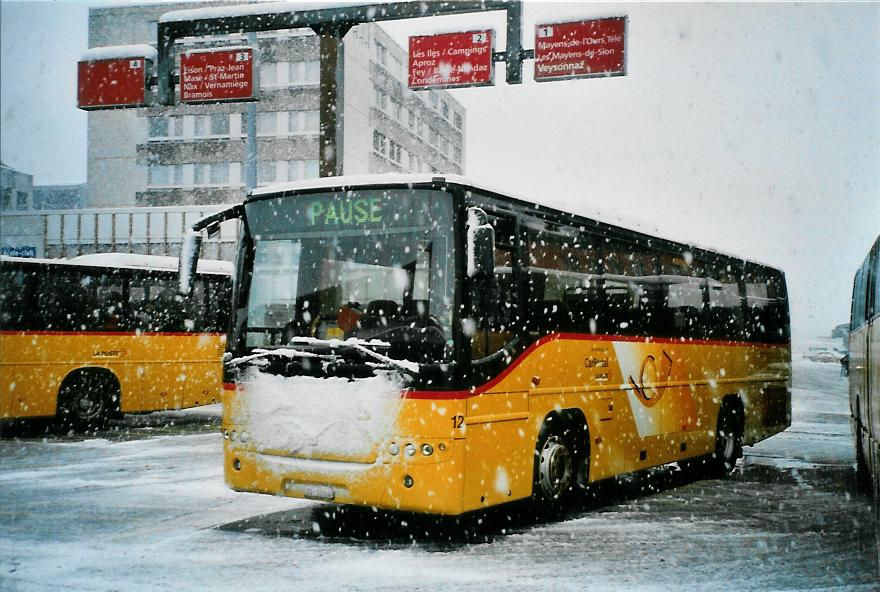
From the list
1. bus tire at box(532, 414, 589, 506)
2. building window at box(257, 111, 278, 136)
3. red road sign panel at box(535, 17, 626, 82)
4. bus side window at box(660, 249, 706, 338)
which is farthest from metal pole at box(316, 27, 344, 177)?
building window at box(257, 111, 278, 136)

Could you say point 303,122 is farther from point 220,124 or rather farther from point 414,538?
point 414,538

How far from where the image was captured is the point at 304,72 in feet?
193

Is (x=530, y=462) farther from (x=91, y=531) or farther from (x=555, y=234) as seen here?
(x=91, y=531)

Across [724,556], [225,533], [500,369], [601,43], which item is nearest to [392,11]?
[601,43]

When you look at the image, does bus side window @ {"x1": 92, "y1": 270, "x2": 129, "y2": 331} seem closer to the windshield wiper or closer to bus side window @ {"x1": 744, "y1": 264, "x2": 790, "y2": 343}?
the windshield wiper

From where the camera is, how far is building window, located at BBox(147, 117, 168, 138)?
62.0 meters

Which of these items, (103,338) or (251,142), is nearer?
(251,142)

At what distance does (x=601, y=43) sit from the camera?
14695mm

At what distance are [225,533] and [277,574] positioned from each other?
176cm

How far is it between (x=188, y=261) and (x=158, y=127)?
5626 centimetres

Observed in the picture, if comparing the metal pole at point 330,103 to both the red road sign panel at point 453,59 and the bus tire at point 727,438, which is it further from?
the bus tire at point 727,438

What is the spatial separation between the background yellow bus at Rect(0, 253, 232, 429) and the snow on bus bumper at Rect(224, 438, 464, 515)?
397 inches

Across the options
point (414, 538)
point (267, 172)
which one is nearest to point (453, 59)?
point (414, 538)

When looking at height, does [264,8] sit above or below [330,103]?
above
